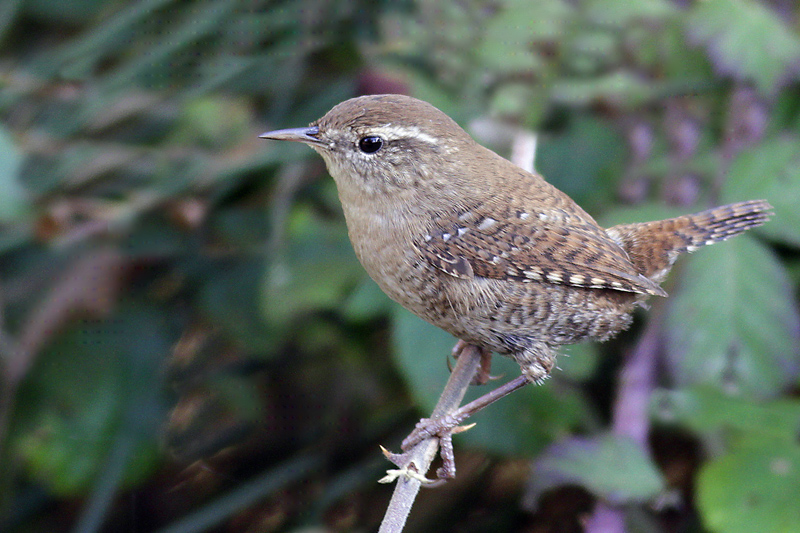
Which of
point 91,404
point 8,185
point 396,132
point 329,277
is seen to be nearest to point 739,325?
point 396,132

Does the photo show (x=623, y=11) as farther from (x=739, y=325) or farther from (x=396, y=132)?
(x=396, y=132)

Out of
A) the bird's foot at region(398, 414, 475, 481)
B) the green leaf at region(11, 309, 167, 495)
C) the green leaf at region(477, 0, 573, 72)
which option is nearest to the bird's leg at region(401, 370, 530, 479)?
the bird's foot at region(398, 414, 475, 481)

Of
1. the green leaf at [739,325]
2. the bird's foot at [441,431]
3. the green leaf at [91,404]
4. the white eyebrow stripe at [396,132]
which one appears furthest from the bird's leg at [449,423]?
the green leaf at [91,404]

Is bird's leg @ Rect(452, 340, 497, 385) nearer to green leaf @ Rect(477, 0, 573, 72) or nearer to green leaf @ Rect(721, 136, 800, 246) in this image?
green leaf @ Rect(721, 136, 800, 246)

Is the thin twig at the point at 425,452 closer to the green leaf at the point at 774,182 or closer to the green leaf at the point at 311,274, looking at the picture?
the green leaf at the point at 311,274

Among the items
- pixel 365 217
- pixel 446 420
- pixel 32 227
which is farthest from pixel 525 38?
pixel 32 227

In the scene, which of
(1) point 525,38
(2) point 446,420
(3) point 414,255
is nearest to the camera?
(3) point 414,255

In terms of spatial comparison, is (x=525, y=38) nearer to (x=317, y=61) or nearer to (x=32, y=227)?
(x=317, y=61)
